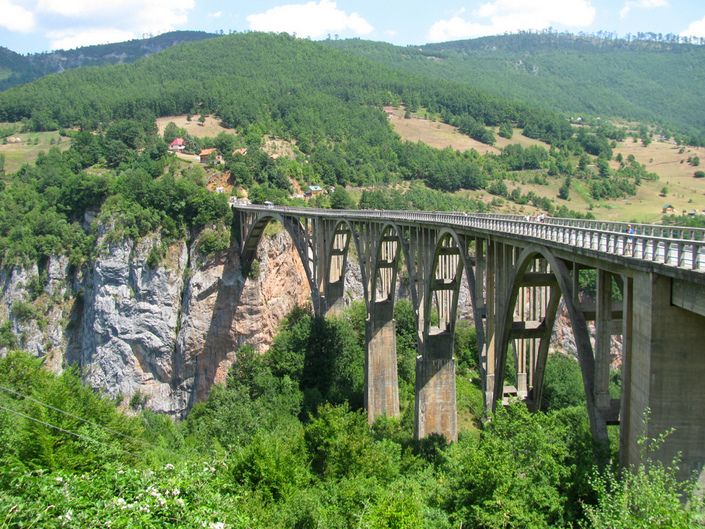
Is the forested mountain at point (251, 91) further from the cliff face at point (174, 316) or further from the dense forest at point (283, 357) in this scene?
the cliff face at point (174, 316)

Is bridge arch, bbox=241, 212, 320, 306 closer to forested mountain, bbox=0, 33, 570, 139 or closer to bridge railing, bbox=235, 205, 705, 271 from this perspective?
bridge railing, bbox=235, 205, 705, 271

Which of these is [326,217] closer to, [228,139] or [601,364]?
[601,364]

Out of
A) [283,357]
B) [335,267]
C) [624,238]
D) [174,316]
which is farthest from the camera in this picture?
[174,316]

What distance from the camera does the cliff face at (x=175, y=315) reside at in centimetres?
6119

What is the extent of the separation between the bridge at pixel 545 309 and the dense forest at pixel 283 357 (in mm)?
1303

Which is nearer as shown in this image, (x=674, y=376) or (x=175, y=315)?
(x=674, y=376)

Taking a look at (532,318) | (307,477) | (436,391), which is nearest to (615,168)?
(436,391)

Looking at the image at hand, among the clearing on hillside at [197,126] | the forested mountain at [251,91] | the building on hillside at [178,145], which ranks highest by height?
the forested mountain at [251,91]

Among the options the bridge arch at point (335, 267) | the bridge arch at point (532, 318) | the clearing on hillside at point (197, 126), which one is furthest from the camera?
the clearing on hillside at point (197, 126)

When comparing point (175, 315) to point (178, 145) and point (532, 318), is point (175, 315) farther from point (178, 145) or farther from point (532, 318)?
point (532, 318)

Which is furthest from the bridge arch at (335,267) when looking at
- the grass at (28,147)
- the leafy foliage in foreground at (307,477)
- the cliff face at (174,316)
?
the grass at (28,147)

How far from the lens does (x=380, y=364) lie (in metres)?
37.8

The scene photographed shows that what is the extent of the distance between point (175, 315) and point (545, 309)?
167 ft

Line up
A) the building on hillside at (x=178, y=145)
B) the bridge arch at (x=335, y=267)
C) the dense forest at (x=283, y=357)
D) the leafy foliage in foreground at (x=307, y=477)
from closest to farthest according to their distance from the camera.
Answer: the leafy foliage in foreground at (x=307, y=477) → the dense forest at (x=283, y=357) → the bridge arch at (x=335, y=267) → the building on hillside at (x=178, y=145)
